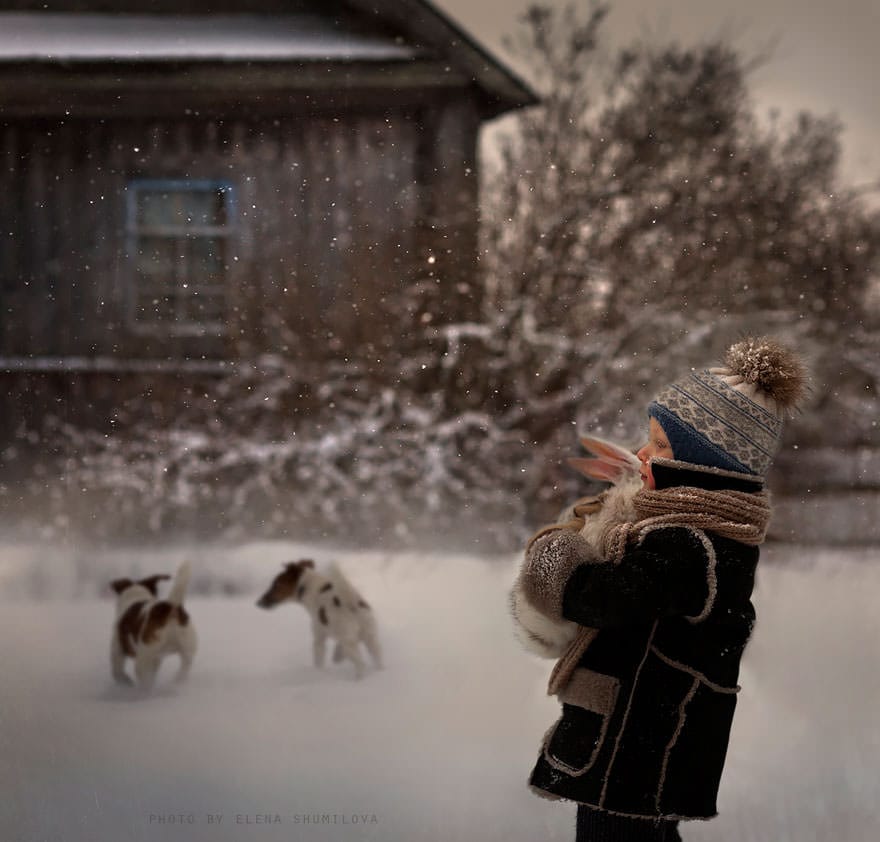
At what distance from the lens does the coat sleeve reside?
5.55 feet

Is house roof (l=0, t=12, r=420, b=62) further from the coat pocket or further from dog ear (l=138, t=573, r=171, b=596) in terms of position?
the coat pocket

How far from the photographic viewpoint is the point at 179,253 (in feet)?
12.2

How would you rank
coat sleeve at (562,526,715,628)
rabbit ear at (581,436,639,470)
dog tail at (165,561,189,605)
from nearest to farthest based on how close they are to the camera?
coat sleeve at (562,526,715,628) → rabbit ear at (581,436,639,470) → dog tail at (165,561,189,605)

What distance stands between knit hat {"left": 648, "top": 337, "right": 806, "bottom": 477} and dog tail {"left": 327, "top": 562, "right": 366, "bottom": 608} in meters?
1.78

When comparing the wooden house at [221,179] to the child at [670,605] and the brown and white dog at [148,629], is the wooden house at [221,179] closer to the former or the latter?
the brown and white dog at [148,629]

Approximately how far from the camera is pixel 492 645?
11.4ft

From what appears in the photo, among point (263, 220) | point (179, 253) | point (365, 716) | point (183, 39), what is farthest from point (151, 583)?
point (183, 39)

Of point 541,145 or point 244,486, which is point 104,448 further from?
point 541,145

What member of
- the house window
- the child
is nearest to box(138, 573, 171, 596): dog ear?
the house window

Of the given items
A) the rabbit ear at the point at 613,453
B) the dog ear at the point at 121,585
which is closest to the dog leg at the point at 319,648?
the dog ear at the point at 121,585

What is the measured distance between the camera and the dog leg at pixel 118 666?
3.37 meters

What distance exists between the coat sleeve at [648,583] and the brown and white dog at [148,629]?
1.85 metres

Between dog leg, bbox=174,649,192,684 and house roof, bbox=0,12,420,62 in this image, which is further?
house roof, bbox=0,12,420,62

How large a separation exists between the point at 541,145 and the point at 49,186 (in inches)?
68.2
